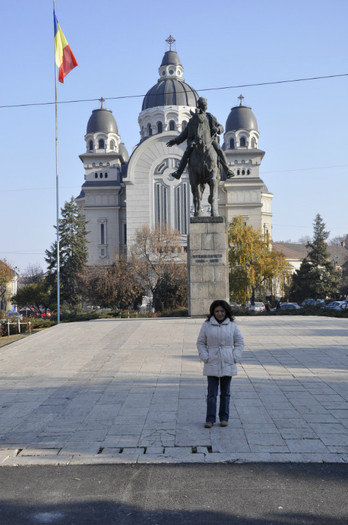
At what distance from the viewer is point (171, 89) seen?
77.2 meters

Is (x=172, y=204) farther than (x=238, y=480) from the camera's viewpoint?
Yes

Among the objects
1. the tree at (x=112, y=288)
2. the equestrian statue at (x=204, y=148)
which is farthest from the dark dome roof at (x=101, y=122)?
the equestrian statue at (x=204, y=148)

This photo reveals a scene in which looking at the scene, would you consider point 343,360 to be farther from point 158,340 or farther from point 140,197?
point 140,197

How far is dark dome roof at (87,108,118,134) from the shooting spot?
3142 inches

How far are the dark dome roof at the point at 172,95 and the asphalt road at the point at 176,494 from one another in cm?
7445

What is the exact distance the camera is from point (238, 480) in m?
4.61

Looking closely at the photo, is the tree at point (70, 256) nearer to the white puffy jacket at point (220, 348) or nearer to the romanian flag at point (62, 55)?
the romanian flag at point (62, 55)

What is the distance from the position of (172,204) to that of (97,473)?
219 ft

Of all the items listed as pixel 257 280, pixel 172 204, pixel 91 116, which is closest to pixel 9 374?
pixel 257 280

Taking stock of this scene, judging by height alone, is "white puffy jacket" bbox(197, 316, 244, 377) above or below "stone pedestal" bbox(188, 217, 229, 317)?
below

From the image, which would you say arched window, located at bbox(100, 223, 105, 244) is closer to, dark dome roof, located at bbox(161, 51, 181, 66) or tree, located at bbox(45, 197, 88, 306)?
tree, located at bbox(45, 197, 88, 306)

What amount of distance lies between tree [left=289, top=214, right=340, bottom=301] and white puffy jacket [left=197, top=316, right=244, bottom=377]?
53509 mm

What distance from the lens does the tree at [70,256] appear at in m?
49.9

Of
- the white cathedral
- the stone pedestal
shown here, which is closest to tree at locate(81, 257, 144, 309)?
the white cathedral
